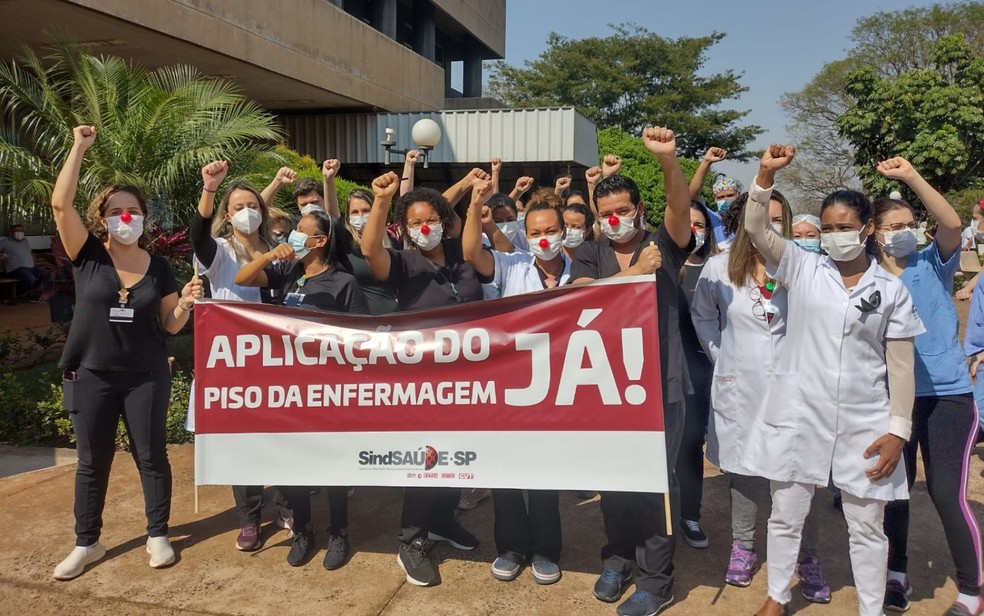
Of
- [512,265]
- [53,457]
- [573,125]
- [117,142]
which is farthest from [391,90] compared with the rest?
[512,265]

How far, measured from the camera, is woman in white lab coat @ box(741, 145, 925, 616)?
2986 mm

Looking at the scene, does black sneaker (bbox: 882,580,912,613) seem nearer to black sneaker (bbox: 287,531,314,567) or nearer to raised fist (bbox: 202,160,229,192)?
black sneaker (bbox: 287,531,314,567)

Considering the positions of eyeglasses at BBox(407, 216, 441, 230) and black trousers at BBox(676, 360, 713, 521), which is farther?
black trousers at BBox(676, 360, 713, 521)

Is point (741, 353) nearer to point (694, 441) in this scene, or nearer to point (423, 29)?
point (694, 441)

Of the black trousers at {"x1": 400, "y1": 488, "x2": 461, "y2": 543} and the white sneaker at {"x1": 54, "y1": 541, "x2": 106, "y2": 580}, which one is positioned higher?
the black trousers at {"x1": 400, "y1": 488, "x2": 461, "y2": 543}

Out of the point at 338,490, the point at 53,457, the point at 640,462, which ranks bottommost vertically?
the point at 53,457

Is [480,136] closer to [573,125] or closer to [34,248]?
[573,125]

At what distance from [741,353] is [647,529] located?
0.90 m

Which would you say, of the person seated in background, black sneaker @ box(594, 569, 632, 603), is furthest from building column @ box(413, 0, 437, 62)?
black sneaker @ box(594, 569, 632, 603)

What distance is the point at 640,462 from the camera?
337 cm

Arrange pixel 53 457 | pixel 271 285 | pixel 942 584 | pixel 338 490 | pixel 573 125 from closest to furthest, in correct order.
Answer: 1. pixel 942 584
2. pixel 338 490
3. pixel 271 285
4. pixel 53 457
5. pixel 573 125

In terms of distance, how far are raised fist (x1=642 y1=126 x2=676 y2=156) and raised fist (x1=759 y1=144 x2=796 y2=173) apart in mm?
369

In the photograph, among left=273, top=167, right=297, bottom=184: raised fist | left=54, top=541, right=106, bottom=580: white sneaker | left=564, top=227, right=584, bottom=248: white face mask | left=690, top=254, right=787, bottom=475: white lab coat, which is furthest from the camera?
left=273, top=167, right=297, bottom=184: raised fist

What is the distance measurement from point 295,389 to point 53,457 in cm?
297
